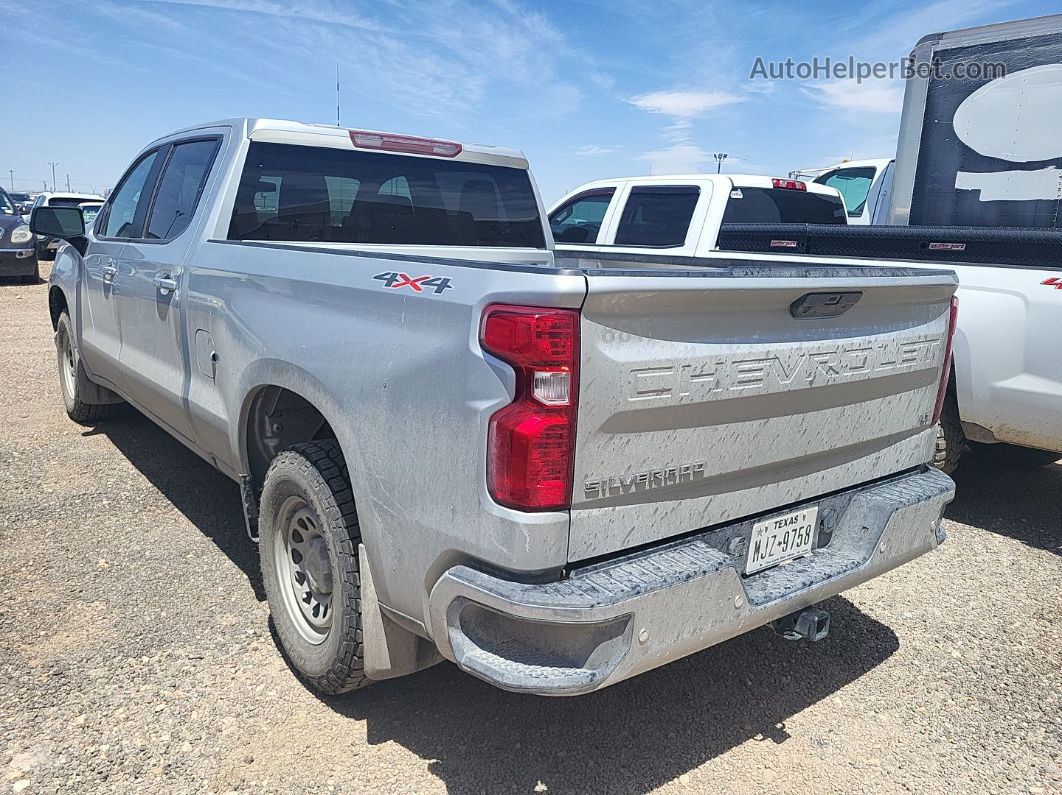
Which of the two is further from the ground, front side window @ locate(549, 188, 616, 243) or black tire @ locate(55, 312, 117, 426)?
front side window @ locate(549, 188, 616, 243)

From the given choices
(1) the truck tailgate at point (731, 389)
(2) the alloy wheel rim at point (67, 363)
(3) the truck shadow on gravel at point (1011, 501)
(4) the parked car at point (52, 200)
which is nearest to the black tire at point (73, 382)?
(2) the alloy wheel rim at point (67, 363)

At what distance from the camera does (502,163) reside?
4332 mm

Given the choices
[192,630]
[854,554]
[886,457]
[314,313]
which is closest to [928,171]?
[886,457]

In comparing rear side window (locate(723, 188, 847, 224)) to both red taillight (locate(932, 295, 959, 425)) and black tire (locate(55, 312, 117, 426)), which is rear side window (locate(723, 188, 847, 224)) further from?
black tire (locate(55, 312, 117, 426))

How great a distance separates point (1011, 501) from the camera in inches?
203

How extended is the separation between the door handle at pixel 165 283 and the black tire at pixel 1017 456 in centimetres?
500

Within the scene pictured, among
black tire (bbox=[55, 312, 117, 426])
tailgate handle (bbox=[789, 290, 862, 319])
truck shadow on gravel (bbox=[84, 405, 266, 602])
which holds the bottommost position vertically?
truck shadow on gravel (bbox=[84, 405, 266, 602])

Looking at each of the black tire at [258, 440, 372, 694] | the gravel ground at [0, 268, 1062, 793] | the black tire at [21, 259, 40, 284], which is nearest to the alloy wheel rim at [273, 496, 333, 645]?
the black tire at [258, 440, 372, 694]

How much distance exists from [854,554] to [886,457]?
1.43 ft

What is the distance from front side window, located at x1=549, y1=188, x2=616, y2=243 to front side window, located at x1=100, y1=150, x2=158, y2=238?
11.8 ft

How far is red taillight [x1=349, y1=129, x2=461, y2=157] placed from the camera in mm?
3873

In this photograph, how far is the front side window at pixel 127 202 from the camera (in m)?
4.61

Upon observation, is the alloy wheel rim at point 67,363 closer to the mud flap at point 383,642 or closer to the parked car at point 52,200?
the mud flap at point 383,642

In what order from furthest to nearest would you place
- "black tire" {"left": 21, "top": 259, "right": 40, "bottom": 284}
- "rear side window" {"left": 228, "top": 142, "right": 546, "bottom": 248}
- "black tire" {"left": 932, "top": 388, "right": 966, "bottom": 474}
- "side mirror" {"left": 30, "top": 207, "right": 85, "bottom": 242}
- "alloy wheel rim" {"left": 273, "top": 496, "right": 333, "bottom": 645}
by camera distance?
"black tire" {"left": 21, "top": 259, "right": 40, "bottom": 284} < "side mirror" {"left": 30, "top": 207, "right": 85, "bottom": 242} < "black tire" {"left": 932, "top": 388, "right": 966, "bottom": 474} < "rear side window" {"left": 228, "top": 142, "right": 546, "bottom": 248} < "alloy wheel rim" {"left": 273, "top": 496, "right": 333, "bottom": 645}
